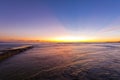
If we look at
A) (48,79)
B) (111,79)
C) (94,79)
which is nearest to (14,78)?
(48,79)

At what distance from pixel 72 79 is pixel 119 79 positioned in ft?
12.1

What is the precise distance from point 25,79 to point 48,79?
1830 mm

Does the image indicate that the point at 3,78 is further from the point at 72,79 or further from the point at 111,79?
the point at 111,79

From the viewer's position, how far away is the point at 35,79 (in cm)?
849

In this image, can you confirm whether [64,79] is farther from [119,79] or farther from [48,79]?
[119,79]

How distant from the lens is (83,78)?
8648 mm

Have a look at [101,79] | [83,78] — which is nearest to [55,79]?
[83,78]

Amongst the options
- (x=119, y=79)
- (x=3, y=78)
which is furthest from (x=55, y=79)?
(x=119, y=79)

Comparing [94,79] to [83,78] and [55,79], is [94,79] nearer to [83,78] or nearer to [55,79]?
[83,78]

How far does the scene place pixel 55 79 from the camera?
8477 millimetres

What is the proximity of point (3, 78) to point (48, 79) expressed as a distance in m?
3.74

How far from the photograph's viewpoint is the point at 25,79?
8414 millimetres

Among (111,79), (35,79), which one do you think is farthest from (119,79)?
(35,79)

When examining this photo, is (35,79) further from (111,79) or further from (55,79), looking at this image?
(111,79)
